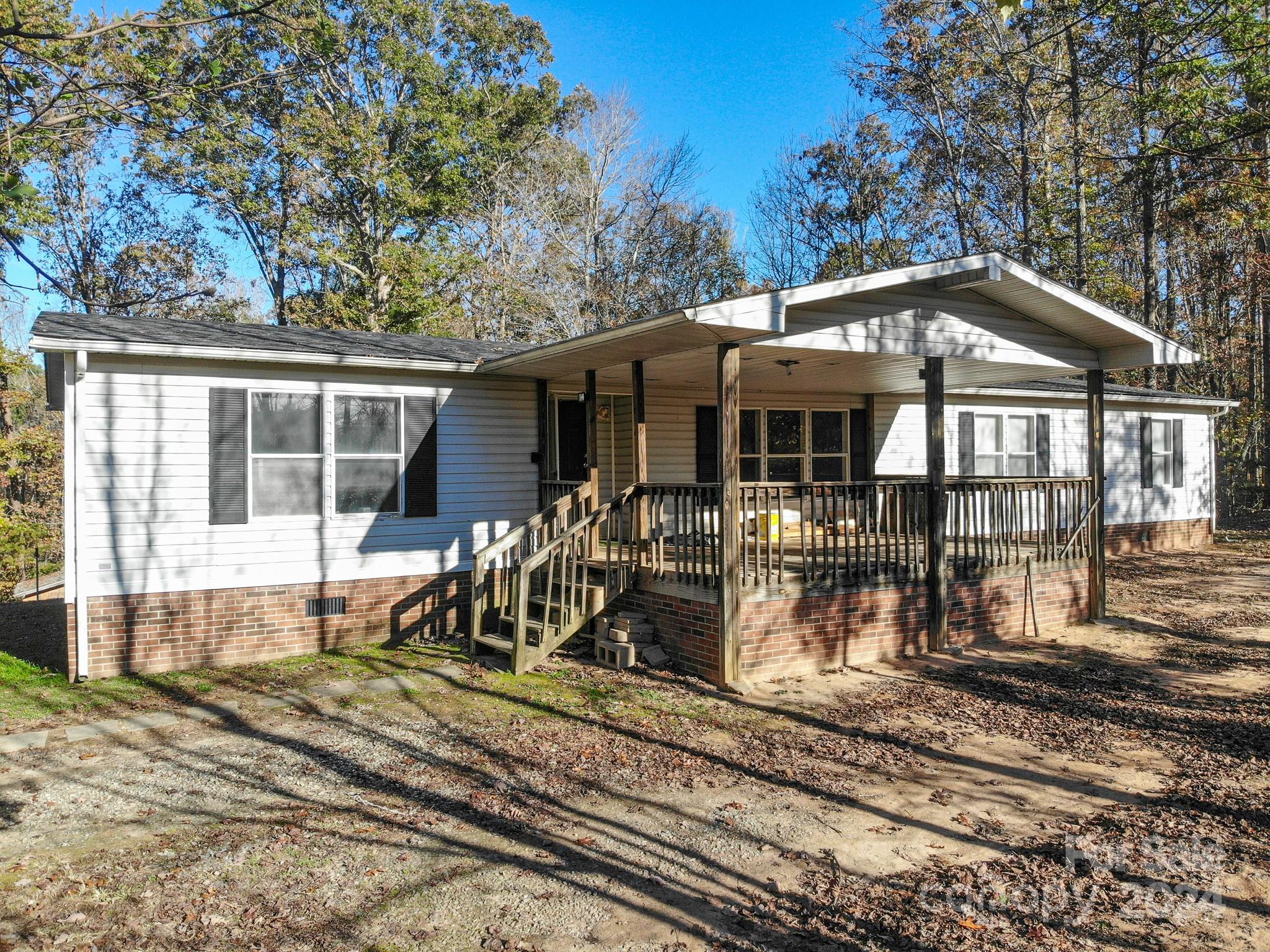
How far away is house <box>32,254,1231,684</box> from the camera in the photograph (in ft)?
25.1

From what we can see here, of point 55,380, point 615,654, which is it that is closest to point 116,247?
point 55,380

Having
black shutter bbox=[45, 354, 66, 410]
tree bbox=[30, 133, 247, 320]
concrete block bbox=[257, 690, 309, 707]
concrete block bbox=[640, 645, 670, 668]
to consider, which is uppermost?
tree bbox=[30, 133, 247, 320]

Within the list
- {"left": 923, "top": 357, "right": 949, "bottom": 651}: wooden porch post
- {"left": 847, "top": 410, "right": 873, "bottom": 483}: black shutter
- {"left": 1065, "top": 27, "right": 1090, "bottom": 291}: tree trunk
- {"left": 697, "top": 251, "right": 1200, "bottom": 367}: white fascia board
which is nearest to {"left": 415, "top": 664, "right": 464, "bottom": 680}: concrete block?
{"left": 697, "top": 251, "right": 1200, "bottom": 367}: white fascia board

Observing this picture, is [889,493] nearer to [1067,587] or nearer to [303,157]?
[1067,587]

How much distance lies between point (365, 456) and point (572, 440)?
9.50 ft

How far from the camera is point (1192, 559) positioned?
15.7m

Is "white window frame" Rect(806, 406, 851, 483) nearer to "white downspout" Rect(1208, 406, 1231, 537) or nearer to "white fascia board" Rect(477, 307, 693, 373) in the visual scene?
"white fascia board" Rect(477, 307, 693, 373)

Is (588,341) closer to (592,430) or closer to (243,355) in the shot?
(592,430)

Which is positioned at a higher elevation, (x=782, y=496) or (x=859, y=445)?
(x=859, y=445)

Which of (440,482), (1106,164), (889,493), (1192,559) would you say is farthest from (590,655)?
(1106,164)

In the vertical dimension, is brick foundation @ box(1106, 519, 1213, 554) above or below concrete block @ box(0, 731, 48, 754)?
above

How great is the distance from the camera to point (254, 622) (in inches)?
330

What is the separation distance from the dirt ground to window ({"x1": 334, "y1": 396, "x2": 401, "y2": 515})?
252 cm

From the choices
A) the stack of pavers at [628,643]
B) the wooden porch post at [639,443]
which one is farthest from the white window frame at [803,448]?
the stack of pavers at [628,643]
